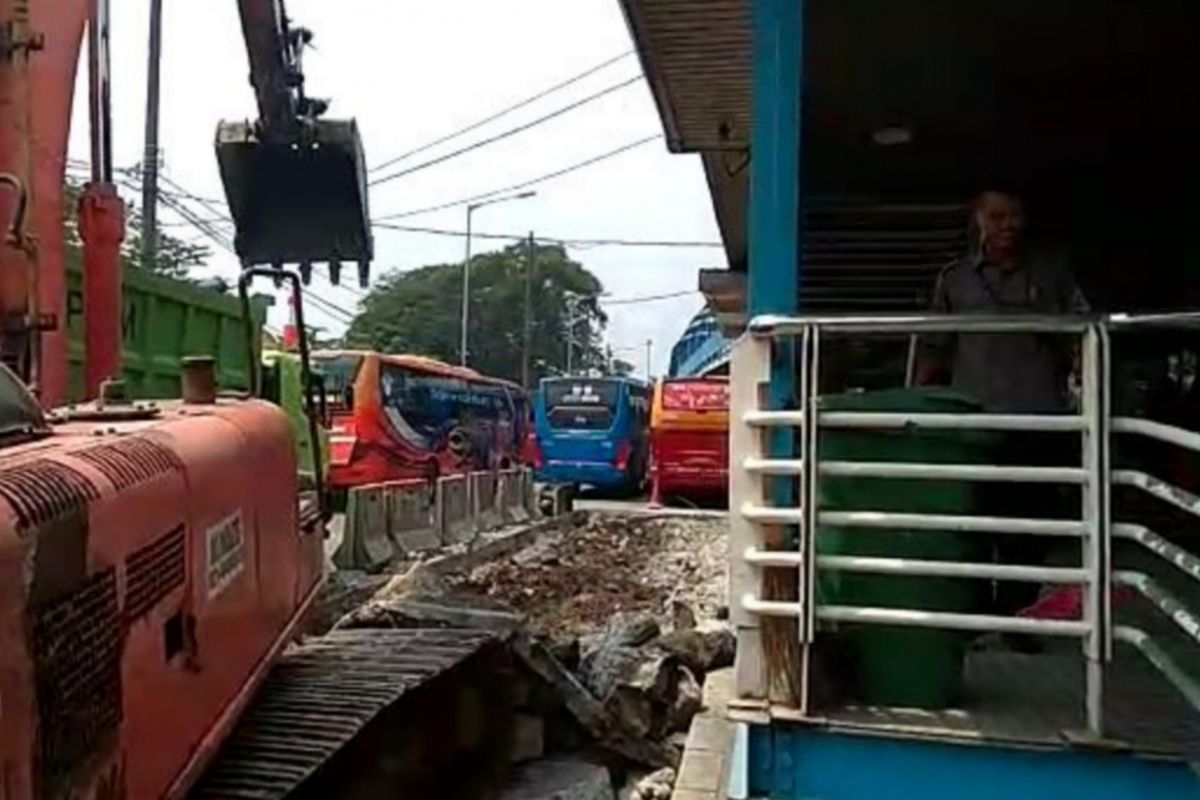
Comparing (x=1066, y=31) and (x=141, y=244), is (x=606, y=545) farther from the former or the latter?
(x=1066, y=31)

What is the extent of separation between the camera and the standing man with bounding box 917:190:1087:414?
15.7 feet

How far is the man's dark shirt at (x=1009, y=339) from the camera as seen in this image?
478cm

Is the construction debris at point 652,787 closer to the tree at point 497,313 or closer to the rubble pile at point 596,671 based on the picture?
the rubble pile at point 596,671

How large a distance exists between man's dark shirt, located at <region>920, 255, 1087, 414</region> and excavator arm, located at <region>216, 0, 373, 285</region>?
5.03 metres

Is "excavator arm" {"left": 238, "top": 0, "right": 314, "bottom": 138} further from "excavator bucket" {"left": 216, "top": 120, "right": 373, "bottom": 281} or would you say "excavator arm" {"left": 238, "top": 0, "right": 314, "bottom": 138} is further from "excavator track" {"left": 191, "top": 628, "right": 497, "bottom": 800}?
"excavator track" {"left": 191, "top": 628, "right": 497, "bottom": 800}

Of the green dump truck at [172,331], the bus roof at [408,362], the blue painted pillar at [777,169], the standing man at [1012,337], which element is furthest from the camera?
→ the bus roof at [408,362]

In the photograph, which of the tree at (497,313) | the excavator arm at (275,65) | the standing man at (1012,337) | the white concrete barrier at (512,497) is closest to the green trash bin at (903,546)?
the standing man at (1012,337)

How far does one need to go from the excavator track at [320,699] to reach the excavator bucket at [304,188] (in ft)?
9.85

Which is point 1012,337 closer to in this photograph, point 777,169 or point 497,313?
point 777,169

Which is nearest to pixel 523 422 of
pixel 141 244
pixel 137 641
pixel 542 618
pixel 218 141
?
pixel 141 244

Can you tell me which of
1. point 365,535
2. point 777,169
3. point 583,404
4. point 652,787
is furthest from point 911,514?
point 583,404

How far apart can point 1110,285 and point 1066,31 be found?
259cm

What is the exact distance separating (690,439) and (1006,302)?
2146cm

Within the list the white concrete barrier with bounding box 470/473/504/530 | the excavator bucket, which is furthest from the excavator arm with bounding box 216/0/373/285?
the white concrete barrier with bounding box 470/473/504/530
